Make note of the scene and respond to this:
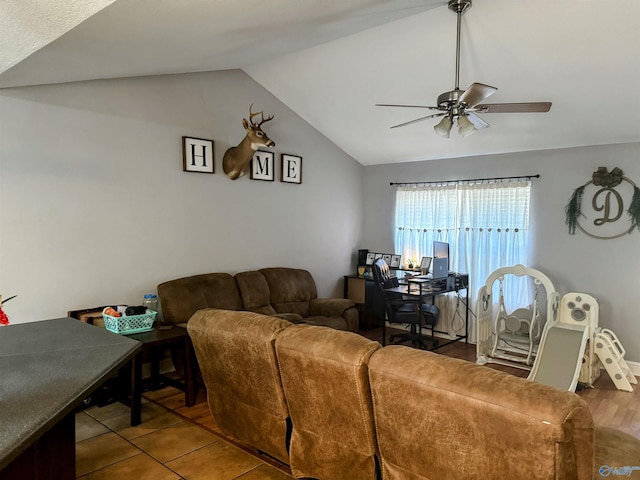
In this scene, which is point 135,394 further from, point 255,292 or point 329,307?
point 329,307

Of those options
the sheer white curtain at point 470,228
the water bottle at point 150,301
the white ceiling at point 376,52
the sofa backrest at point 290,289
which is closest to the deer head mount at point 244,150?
the white ceiling at point 376,52

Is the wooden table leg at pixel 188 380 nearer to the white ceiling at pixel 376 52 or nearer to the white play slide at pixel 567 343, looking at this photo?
the white ceiling at pixel 376 52

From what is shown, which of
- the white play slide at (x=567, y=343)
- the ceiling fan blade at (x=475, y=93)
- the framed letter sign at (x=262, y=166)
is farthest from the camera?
the framed letter sign at (x=262, y=166)

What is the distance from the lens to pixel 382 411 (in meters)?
1.80

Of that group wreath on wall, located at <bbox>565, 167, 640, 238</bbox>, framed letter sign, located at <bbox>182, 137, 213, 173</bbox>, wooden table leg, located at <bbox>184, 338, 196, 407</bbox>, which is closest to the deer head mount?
framed letter sign, located at <bbox>182, 137, 213, 173</bbox>

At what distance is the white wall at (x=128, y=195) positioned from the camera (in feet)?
10.6

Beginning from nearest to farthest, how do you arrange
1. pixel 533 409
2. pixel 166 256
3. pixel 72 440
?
pixel 533 409 < pixel 72 440 < pixel 166 256

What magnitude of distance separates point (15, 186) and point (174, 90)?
5.32ft

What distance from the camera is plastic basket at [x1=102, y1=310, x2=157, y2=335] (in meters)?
3.23

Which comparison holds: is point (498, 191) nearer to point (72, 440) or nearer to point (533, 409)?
point (533, 409)

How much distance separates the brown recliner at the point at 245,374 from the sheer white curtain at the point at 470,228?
3555mm

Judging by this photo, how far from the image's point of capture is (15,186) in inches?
125

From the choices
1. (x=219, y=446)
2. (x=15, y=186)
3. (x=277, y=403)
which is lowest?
(x=219, y=446)

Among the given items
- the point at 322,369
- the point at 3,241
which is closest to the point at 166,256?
the point at 3,241
